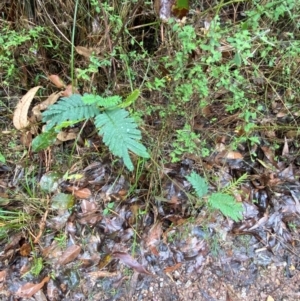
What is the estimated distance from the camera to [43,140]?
1.80m

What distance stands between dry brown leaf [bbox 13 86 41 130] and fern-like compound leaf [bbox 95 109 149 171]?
1.73 feet

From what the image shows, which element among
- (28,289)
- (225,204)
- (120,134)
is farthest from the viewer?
(28,289)

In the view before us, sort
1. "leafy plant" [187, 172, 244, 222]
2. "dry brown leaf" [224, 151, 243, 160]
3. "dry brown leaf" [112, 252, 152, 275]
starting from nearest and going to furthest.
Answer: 1. "leafy plant" [187, 172, 244, 222]
2. "dry brown leaf" [112, 252, 152, 275]
3. "dry brown leaf" [224, 151, 243, 160]

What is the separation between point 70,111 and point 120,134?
238 millimetres

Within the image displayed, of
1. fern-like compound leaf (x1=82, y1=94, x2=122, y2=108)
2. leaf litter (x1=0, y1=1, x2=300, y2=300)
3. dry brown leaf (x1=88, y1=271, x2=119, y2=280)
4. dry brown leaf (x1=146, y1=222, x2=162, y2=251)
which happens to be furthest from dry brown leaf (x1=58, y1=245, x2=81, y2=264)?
fern-like compound leaf (x1=82, y1=94, x2=122, y2=108)

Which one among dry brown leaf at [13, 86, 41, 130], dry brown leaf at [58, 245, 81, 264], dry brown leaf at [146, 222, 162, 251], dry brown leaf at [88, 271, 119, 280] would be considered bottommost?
dry brown leaf at [88, 271, 119, 280]

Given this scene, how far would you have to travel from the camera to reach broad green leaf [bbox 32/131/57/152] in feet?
5.90

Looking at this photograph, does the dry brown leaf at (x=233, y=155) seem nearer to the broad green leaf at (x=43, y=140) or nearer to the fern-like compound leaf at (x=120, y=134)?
A: the fern-like compound leaf at (x=120, y=134)

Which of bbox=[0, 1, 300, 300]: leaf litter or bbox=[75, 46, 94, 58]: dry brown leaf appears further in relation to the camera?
bbox=[0, 1, 300, 300]: leaf litter

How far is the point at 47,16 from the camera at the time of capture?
1.74 m

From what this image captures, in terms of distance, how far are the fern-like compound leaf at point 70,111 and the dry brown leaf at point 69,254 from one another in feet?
2.19

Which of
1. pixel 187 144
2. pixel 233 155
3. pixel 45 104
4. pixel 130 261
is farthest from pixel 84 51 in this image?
pixel 130 261

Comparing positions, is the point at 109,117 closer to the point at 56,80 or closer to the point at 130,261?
the point at 56,80

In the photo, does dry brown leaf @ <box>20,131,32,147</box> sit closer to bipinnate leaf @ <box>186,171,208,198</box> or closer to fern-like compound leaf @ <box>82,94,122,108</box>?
fern-like compound leaf @ <box>82,94,122,108</box>
